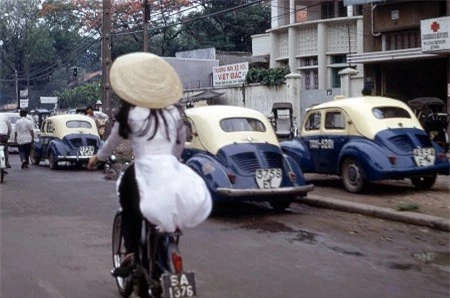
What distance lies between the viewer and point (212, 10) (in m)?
49.0

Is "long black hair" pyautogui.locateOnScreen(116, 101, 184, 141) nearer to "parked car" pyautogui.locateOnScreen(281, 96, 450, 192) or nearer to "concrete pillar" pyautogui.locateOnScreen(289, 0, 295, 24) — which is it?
"parked car" pyautogui.locateOnScreen(281, 96, 450, 192)

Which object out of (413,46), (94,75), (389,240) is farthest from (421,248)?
(94,75)

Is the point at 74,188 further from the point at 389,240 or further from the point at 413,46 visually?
the point at 413,46

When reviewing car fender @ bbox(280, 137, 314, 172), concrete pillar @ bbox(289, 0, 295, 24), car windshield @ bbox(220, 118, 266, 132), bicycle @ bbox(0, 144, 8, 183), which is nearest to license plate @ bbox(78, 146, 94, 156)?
bicycle @ bbox(0, 144, 8, 183)

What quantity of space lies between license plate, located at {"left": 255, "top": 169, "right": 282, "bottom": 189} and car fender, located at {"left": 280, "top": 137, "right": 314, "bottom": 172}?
3.40 m

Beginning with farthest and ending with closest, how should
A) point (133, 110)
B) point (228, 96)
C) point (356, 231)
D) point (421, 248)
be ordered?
point (228, 96), point (356, 231), point (421, 248), point (133, 110)

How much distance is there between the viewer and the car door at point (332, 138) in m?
14.7

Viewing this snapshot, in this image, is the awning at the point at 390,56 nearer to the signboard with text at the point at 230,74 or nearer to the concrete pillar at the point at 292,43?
the signboard with text at the point at 230,74

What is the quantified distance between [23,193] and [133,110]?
10.4 m

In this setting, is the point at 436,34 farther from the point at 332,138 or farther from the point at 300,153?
the point at 332,138

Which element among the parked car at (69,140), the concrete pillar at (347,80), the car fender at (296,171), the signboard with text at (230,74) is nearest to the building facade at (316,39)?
the concrete pillar at (347,80)

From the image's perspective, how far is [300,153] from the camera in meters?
15.6

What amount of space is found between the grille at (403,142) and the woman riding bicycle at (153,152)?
841 centimetres

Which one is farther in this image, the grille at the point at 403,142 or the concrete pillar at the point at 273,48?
the concrete pillar at the point at 273,48
